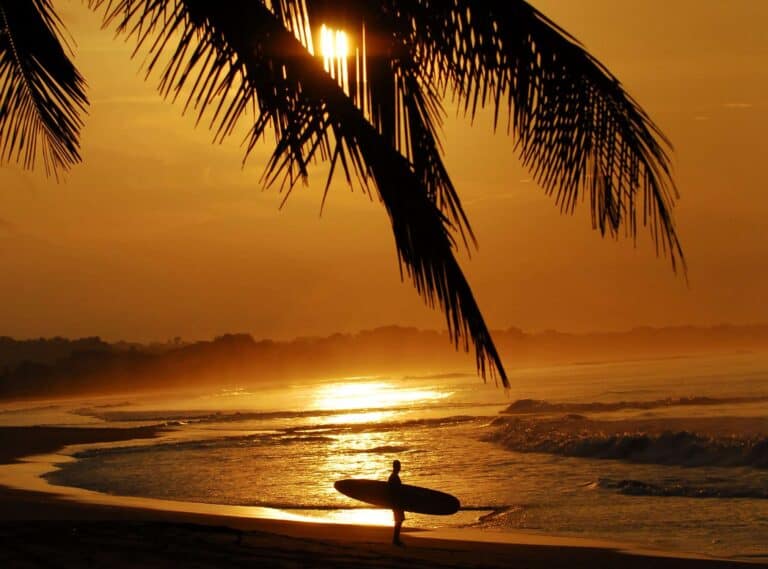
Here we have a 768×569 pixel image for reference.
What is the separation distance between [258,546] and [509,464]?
11709 millimetres

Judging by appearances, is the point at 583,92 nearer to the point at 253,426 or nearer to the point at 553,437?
the point at 553,437

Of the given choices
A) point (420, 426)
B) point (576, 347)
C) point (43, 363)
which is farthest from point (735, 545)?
point (576, 347)

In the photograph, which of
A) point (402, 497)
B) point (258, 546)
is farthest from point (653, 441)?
point (258, 546)

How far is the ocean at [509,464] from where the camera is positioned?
12297mm

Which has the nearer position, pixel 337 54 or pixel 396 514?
pixel 337 54

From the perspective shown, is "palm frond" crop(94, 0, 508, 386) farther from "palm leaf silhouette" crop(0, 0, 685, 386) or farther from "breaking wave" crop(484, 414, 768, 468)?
"breaking wave" crop(484, 414, 768, 468)

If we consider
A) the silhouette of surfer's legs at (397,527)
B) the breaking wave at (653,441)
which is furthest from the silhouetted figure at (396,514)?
the breaking wave at (653,441)

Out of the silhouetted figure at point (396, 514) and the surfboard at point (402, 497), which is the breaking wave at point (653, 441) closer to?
the surfboard at point (402, 497)

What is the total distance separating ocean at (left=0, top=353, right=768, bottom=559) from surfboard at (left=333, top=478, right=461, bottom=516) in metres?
1.39

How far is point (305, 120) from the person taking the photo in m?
3.48

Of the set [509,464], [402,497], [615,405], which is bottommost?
[509,464]

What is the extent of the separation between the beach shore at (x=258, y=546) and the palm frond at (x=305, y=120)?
4199 millimetres

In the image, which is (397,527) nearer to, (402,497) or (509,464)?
(402,497)

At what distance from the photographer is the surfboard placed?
400 inches
